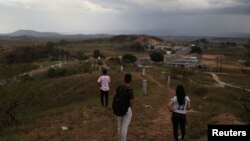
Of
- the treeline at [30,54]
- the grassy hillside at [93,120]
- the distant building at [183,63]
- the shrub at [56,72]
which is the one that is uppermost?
the grassy hillside at [93,120]

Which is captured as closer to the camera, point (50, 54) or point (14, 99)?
point (14, 99)

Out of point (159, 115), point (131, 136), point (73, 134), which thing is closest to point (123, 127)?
point (131, 136)

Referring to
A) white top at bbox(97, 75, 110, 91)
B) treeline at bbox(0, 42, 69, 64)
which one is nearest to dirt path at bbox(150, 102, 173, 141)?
white top at bbox(97, 75, 110, 91)

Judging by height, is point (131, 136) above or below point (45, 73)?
above

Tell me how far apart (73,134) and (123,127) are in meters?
3.22

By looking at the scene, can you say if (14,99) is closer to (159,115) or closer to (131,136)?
(159,115)

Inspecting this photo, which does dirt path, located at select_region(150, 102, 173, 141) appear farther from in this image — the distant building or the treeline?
the treeline

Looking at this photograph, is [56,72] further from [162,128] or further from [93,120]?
[162,128]

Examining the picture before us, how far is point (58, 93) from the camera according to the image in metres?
37.1

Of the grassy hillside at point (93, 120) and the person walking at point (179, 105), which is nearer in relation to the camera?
the person walking at point (179, 105)

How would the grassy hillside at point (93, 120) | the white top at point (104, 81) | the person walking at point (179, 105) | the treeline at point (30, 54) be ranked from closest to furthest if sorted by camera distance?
the person walking at point (179, 105) → the grassy hillside at point (93, 120) → the white top at point (104, 81) → the treeline at point (30, 54)

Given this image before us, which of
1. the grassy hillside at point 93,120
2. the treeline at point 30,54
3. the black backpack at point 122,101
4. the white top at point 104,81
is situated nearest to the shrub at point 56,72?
the grassy hillside at point 93,120

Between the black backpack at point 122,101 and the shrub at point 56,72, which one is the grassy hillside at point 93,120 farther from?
the shrub at point 56,72

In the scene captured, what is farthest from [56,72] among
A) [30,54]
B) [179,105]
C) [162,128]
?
[30,54]
